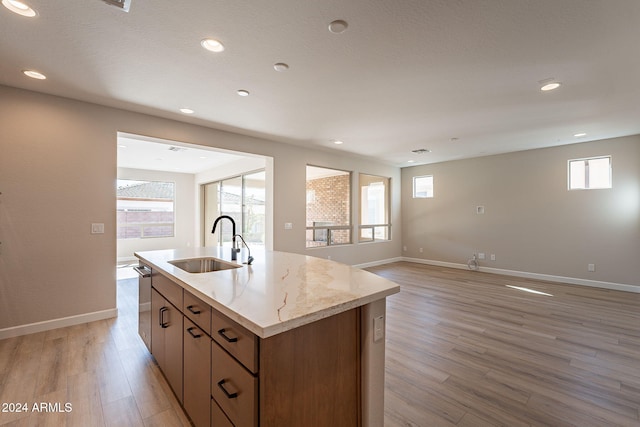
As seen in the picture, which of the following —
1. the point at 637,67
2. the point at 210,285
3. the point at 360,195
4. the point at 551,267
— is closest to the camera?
the point at 210,285

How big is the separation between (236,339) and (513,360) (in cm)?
248

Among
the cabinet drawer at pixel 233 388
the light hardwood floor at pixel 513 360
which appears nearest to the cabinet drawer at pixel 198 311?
the cabinet drawer at pixel 233 388

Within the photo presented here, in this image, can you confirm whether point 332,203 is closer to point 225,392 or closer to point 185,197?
point 185,197

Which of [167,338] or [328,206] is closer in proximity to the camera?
[167,338]

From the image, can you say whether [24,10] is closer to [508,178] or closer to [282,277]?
[282,277]

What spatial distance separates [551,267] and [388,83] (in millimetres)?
5032

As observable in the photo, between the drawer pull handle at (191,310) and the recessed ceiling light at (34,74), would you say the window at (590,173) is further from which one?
the recessed ceiling light at (34,74)

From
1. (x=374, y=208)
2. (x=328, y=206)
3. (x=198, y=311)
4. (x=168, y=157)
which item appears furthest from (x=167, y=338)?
(x=374, y=208)

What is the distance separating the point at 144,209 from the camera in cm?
789

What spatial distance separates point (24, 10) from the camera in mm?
1762

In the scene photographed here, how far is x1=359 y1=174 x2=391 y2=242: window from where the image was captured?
6824mm

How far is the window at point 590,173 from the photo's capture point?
4.78 m

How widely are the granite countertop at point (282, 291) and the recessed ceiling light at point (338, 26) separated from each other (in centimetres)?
167

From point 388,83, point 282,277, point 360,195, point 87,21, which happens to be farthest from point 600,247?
point 87,21
